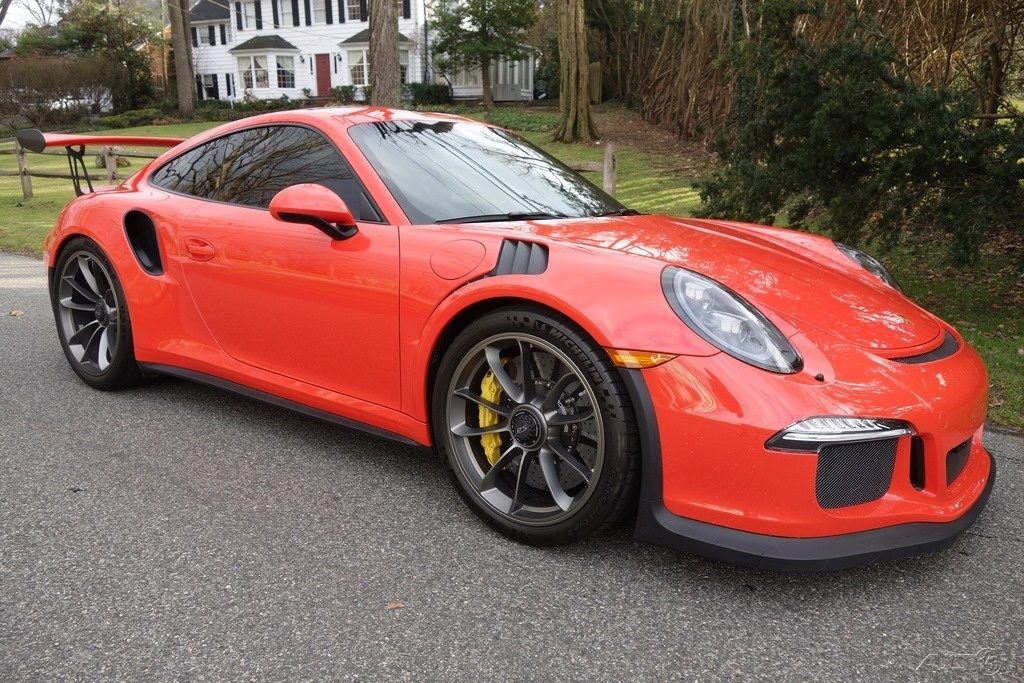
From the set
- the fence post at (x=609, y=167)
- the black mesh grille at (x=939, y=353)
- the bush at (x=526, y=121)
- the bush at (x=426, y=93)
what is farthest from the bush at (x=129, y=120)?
the black mesh grille at (x=939, y=353)

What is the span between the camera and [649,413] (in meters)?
2.23

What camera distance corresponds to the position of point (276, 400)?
3309 mm

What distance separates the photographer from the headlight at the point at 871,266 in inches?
126

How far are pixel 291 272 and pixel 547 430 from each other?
4.08ft

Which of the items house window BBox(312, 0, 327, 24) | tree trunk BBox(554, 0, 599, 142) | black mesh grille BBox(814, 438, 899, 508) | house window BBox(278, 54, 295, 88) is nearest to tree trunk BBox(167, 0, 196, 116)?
house window BBox(278, 54, 295, 88)

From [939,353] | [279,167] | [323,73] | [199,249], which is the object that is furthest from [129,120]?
[939,353]

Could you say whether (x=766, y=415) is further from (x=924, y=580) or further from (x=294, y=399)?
(x=294, y=399)

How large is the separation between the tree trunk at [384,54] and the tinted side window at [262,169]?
7388 millimetres

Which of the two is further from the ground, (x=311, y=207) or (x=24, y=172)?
(x=311, y=207)

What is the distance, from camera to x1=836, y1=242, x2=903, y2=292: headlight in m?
3.20

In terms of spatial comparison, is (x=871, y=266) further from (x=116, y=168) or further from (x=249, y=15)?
(x=249, y=15)

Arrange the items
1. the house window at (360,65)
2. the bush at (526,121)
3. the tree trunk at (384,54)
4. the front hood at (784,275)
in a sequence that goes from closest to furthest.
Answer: the front hood at (784,275), the tree trunk at (384,54), the bush at (526,121), the house window at (360,65)

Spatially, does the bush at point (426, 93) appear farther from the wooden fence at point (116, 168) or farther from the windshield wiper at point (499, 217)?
the windshield wiper at point (499, 217)

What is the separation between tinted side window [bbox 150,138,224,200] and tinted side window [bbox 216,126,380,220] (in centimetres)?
6
